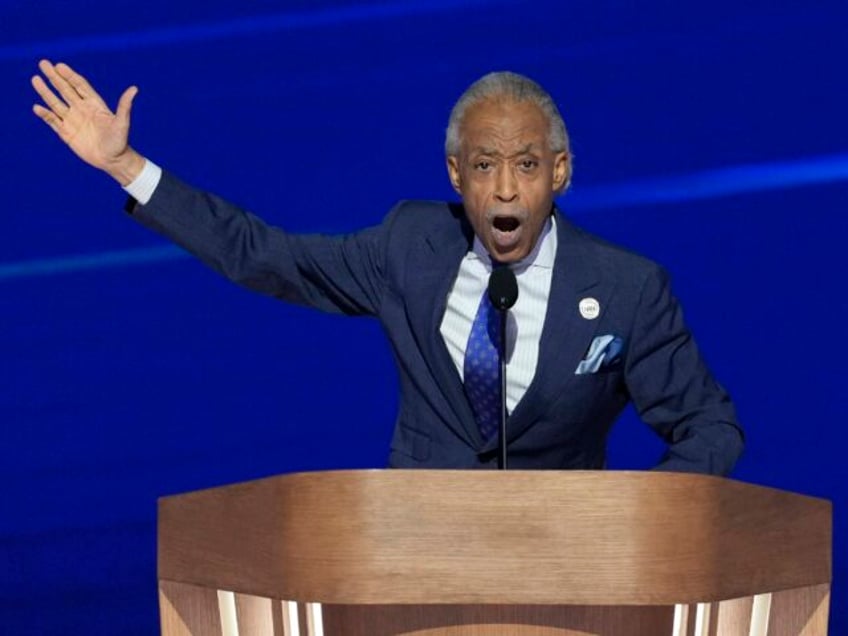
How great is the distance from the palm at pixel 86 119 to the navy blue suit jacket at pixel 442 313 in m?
0.08

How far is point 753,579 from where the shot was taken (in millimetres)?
2574

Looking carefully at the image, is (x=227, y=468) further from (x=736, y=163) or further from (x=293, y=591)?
(x=293, y=591)

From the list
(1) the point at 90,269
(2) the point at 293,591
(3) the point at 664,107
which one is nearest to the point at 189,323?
(1) the point at 90,269

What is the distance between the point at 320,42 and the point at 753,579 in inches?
70.3

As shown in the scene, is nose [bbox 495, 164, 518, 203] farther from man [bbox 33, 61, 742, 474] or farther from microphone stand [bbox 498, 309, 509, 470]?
microphone stand [bbox 498, 309, 509, 470]

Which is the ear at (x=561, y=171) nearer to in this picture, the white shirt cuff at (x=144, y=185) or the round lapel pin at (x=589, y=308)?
the round lapel pin at (x=589, y=308)

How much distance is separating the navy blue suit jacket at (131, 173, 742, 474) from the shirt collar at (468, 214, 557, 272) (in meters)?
0.01

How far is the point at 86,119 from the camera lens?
9.78ft

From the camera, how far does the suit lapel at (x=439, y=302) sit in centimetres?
302

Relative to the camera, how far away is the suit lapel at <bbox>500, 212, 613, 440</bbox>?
2986 mm

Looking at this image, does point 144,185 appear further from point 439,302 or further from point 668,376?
point 668,376

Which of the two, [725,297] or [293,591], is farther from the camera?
[725,297]

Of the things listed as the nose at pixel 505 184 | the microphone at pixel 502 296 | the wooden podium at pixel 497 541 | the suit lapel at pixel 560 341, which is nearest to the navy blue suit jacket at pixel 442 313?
the suit lapel at pixel 560 341

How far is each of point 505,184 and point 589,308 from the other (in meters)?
0.18
